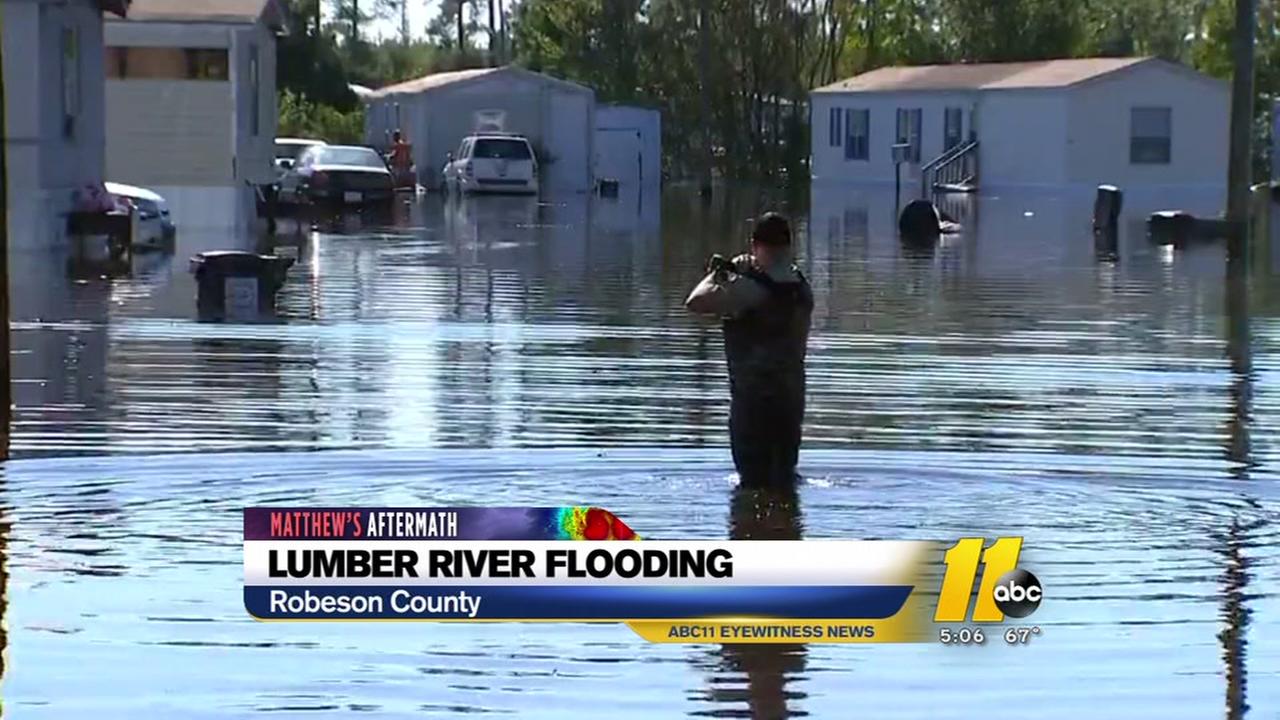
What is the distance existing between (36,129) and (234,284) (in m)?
9.88

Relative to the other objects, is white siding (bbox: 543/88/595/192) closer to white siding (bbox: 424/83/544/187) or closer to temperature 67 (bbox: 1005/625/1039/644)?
white siding (bbox: 424/83/544/187)

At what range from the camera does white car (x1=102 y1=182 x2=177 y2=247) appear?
123ft

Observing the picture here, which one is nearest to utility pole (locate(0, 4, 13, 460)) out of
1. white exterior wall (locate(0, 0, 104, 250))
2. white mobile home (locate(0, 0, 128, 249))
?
white mobile home (locate(0, 0, 128, 249))

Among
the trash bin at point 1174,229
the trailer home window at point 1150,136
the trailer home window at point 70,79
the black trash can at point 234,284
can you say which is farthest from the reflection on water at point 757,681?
the trailer home window at point 1150,136

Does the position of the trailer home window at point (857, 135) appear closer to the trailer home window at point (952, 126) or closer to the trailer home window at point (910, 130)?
the trailer home window at point (910, 130)

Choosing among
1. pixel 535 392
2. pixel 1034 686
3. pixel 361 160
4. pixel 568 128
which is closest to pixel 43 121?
pixel 535 392

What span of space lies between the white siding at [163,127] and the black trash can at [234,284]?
19.1 meters

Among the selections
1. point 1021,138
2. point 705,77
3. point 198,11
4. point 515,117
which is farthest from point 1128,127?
point 198,11

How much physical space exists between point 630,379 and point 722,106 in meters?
62.3

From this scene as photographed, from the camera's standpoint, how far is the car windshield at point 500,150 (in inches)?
2518

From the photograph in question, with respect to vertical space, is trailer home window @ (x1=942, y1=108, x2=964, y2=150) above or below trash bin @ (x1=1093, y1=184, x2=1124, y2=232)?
above

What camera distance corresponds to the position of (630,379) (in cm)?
1922

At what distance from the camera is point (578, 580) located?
29.7ft

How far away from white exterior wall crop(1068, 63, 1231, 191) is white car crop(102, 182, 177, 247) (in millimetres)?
35363
